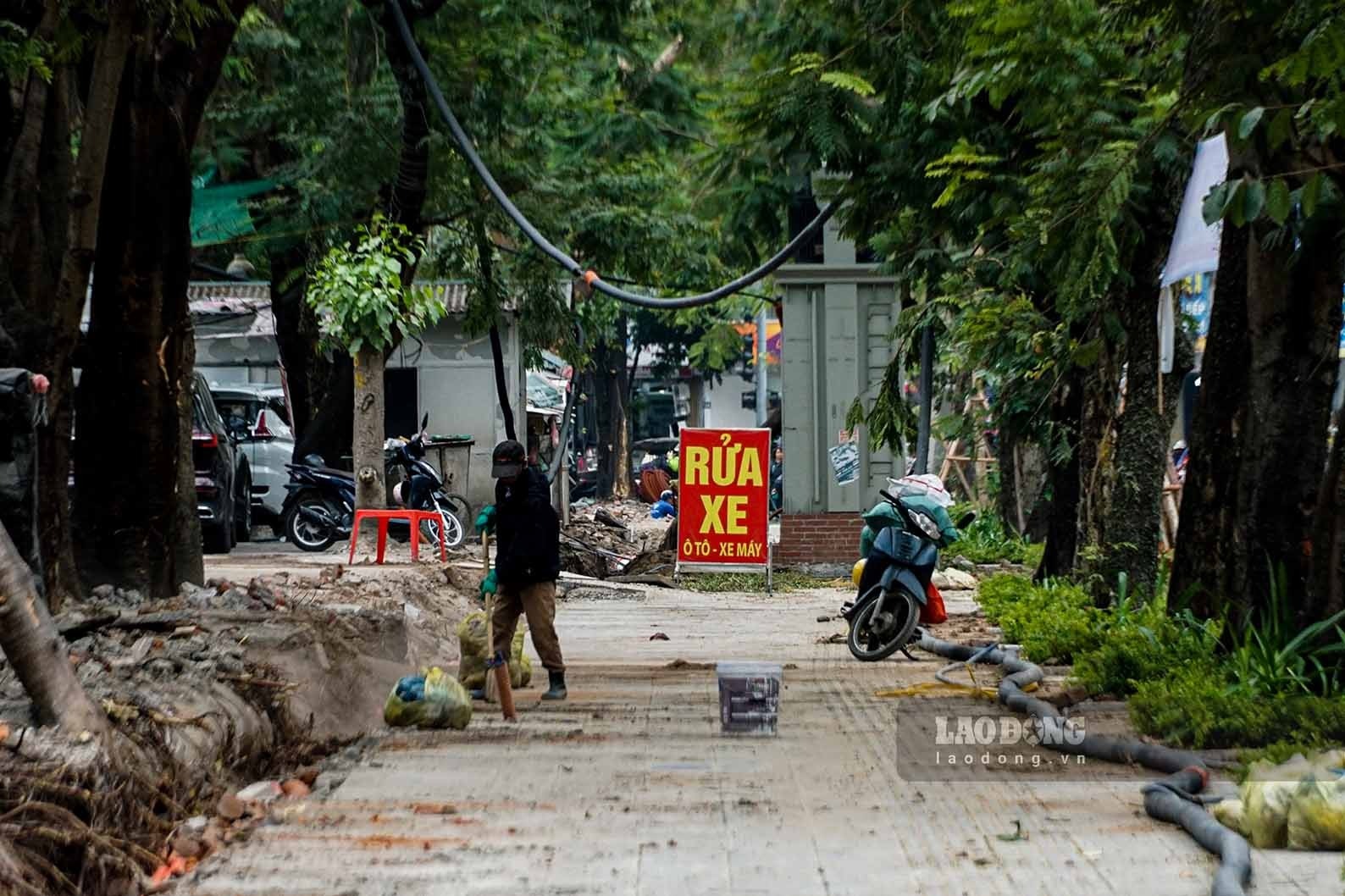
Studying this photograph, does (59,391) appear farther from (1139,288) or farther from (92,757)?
(1139,288)

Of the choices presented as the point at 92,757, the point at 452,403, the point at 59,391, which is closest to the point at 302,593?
the point at 59,391

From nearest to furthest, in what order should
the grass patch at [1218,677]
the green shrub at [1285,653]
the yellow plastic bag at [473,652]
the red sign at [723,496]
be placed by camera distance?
the grass patch at [1218,677], the green shrub at [1285,653], the yellow plastic bag at [473,652], the red sign at [723,496]

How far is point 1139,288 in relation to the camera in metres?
12.3

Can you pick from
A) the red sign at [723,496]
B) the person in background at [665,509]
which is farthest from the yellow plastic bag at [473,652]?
the person in background at [665,509]

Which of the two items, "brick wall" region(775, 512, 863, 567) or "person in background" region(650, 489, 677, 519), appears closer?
"brick wall" region(775, 512, 863, 567)

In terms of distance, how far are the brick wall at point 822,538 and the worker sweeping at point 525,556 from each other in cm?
1159

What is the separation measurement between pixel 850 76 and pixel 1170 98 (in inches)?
85.5

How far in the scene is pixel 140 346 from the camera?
11.1 m

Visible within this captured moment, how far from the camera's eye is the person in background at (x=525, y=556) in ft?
33.3

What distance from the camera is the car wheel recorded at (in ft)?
72.2

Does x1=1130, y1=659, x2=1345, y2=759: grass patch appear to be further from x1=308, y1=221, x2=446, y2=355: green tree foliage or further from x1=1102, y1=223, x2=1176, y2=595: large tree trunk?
x1=308, y1=221, x2=446, y2=355: green tree foliage

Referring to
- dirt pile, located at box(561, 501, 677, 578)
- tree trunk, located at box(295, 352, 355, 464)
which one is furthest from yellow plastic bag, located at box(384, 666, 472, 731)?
tree trunk, located at box(295, 352, 355, 464)

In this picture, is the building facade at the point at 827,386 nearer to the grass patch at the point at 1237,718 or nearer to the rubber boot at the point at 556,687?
the rubber boot at the point at 556,687

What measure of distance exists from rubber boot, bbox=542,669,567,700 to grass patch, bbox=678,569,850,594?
30.0 feet
